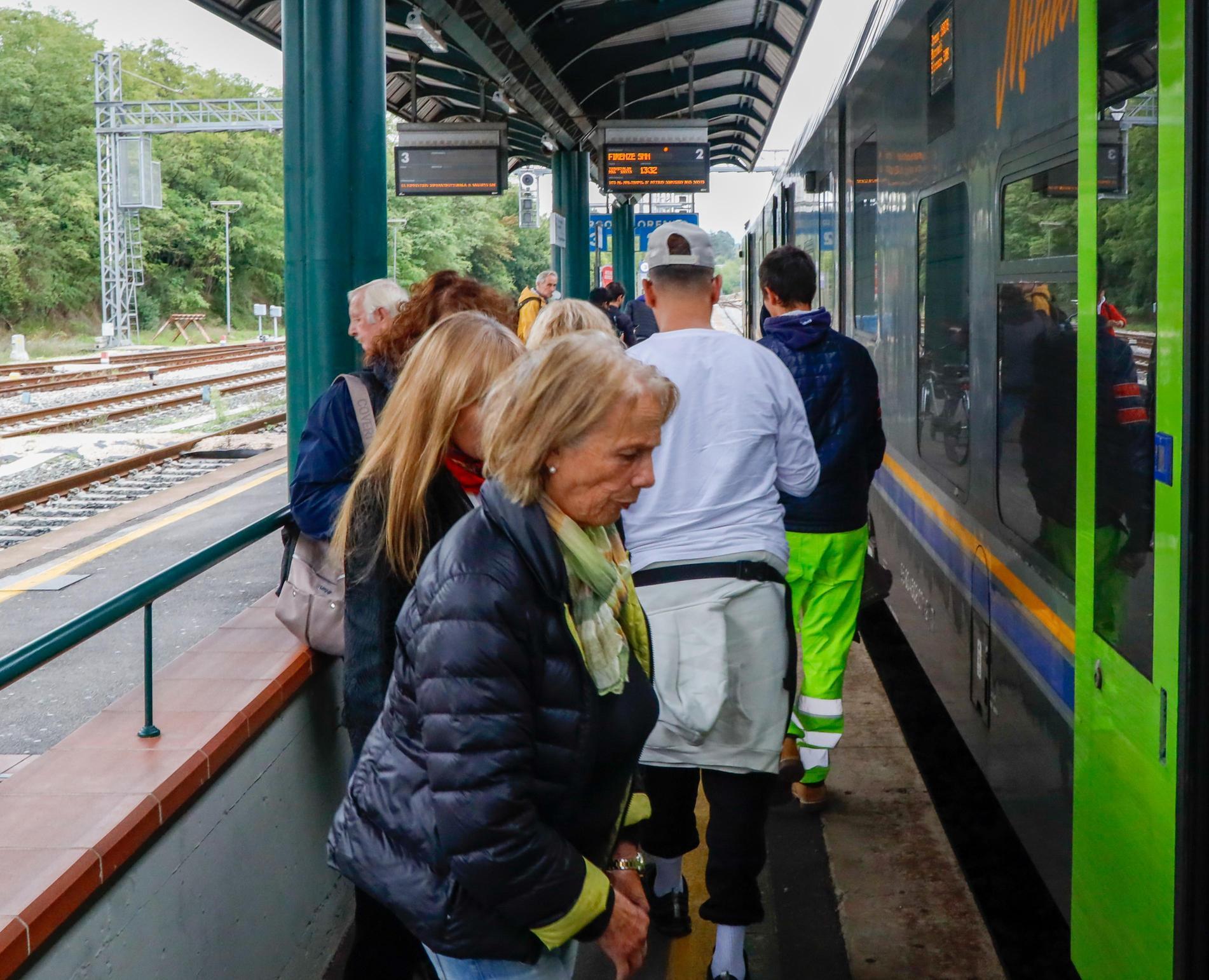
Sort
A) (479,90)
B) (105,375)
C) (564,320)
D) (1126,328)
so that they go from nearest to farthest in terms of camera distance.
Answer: (1126,328)
(564,320)
(479,90)
(105,375)

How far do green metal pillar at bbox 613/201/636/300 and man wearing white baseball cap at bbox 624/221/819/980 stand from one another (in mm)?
28784

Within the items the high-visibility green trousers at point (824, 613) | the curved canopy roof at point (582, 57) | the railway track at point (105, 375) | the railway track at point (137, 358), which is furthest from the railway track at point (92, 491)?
the railway track at point (137, 358)

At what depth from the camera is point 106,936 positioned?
268cm

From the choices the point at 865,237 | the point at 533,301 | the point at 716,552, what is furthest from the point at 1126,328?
the point at 533,301

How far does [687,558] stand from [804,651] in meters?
1.59

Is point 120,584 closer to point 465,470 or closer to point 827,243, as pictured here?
point 827,243

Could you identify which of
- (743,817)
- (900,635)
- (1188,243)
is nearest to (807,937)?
(743,817)

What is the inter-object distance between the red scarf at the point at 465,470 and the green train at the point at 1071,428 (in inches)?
51.6

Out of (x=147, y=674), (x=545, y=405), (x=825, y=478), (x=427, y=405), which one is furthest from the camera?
(x=825, y=478)

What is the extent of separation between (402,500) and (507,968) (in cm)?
93

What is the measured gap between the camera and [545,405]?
2082 mm

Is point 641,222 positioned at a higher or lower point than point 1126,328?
higher

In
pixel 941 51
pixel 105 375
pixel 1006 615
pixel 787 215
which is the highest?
pixel 787 215

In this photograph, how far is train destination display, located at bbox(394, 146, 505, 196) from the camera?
16.0 meters
